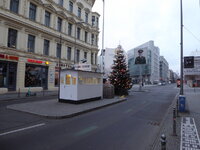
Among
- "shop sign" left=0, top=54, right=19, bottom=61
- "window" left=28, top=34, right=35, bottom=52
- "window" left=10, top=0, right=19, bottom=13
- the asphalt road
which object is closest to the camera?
the asphalt road

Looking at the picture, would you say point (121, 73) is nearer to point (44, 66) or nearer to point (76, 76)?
point (76, 76)

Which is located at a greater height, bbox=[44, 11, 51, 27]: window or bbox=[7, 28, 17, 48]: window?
bbox=[44, 11, 51, 27]: window

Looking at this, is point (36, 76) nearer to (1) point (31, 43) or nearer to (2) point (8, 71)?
(2) point (8, 71)

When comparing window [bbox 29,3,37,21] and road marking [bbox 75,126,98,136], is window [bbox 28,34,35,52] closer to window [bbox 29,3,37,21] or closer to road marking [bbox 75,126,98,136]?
window [bbox 29,3,37,21]

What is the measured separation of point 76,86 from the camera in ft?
38.2

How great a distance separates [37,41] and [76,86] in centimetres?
1493

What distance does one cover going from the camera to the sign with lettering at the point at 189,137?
4613 mm

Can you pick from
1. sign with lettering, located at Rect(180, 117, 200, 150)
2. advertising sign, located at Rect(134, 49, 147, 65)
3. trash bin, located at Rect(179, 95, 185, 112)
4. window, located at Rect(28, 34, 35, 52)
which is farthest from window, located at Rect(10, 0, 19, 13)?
sign with lettering, located at Rect(180, 117, 200, 150)

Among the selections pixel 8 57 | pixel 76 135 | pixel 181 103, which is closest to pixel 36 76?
pixel 8 57

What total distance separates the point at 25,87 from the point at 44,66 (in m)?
4.70

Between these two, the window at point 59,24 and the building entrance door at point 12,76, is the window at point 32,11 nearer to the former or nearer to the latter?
the window at point 59,24

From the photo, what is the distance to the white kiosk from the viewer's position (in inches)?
463

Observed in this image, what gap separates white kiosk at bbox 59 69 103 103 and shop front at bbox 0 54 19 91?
10.5 meters

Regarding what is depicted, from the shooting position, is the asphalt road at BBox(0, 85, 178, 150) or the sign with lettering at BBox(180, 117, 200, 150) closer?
the asphalt road at BBox(0, 85, 178, 150)
